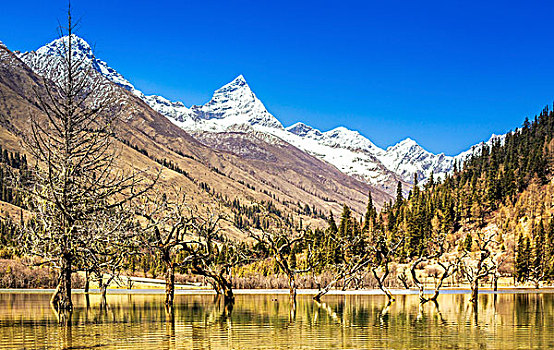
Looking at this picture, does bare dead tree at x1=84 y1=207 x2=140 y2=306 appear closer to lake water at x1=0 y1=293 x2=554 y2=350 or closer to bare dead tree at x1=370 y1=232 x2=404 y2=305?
lake water at x1=0 y1=293 x2=554 y2=350

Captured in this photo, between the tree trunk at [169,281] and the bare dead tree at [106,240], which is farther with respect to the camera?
the tree trunk at [169,281]

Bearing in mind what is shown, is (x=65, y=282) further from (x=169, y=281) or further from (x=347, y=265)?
(x=347, y=265)

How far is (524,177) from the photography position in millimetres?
180000

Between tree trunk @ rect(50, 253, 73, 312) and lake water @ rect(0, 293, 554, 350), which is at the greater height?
tree trunk @ rect(50, 253, 73, 312)

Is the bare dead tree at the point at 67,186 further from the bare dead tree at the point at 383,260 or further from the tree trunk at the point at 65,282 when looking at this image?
the bare dead tree at the point at 383,260

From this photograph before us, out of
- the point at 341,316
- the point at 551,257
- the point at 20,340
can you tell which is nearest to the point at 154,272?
the point at 551,257

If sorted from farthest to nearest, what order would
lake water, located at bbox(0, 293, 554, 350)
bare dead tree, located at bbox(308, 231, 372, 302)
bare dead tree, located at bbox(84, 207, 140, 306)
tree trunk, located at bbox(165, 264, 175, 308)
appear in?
bare dead tree, located at bbox(308, 231, 372, 302)
tree trunk, located at bbox(165, 264, 175, 308)
bare dead tree, located at bbox(84, 207, 140, 306)
lake water, located at bbox(0, 293, 554, 350)

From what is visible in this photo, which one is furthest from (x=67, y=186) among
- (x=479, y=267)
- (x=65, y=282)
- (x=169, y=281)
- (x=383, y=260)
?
(x=479, y=267)

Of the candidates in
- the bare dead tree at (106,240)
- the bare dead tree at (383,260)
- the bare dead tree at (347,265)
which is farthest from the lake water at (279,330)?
the bare dead tree at (347,265)

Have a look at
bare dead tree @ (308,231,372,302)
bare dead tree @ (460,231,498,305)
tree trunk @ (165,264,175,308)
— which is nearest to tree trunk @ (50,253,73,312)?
tree trunk @ (165,264,175,308)

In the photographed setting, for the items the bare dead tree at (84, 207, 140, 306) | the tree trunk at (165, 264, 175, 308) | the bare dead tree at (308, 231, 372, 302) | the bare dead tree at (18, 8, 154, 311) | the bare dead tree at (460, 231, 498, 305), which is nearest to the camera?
the bare dead tree at (18, 8, 154, 311)

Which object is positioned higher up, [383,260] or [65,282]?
[65,282]

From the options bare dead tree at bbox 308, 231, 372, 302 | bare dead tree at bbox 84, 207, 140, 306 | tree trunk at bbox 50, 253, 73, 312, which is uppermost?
bare dead tree at bbox 84, 207, 140, 306

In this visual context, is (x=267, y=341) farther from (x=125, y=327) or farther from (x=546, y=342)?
(x=546, y=342)
